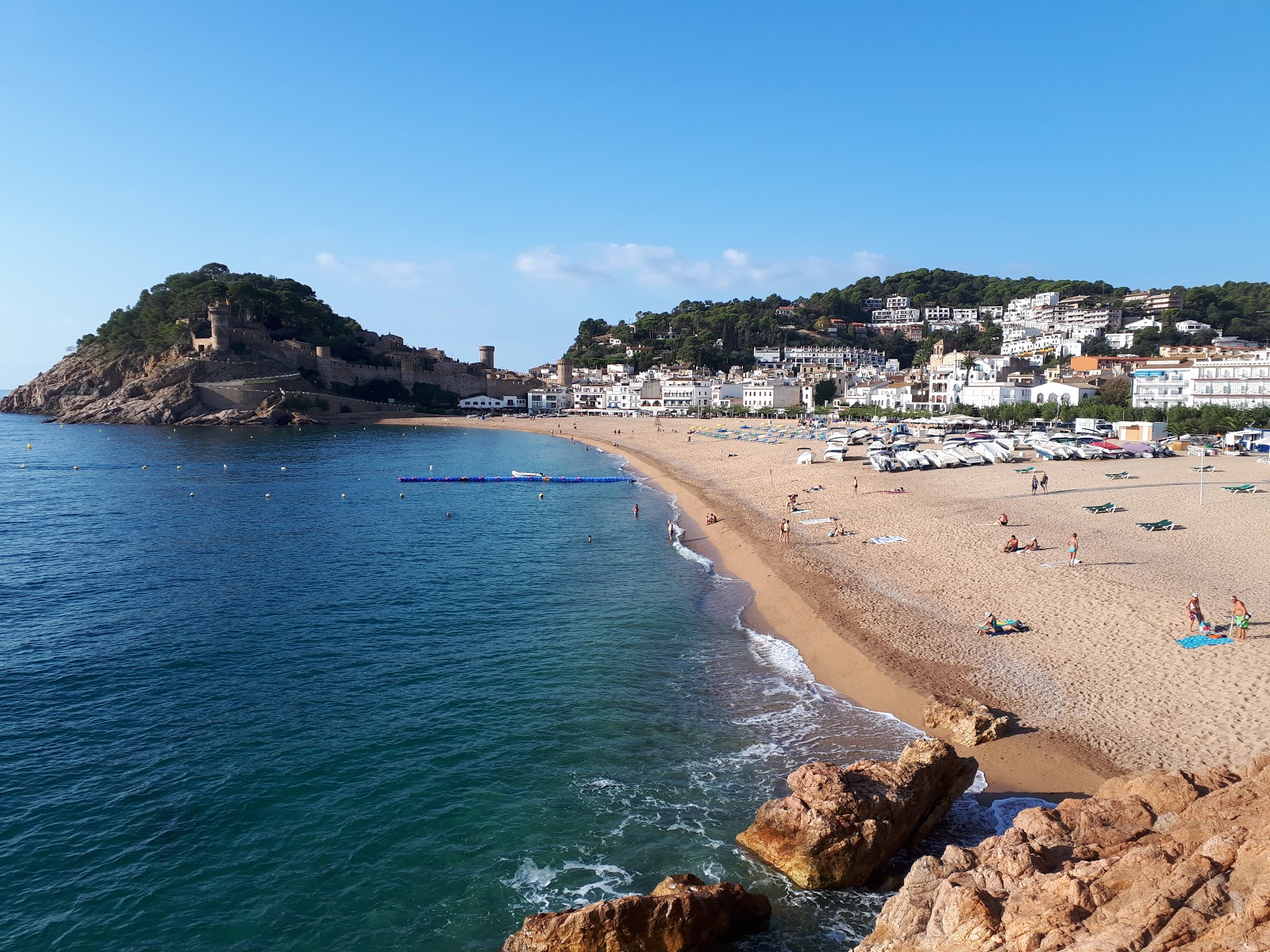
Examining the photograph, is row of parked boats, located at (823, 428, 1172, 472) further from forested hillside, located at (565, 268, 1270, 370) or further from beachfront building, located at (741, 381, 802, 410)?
forested hillside, located at (565, 268, 1270, 370)

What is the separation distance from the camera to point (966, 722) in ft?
38.2

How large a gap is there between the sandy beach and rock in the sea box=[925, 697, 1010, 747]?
0.19 m

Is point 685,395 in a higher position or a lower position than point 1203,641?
higher

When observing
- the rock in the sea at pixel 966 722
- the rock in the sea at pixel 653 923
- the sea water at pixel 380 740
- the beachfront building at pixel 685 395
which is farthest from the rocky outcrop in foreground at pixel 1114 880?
the beachfront building at pixel 685 395

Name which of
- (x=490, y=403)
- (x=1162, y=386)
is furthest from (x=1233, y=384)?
(x=490, y=403)

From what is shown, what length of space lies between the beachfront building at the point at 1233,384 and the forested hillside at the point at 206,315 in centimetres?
9650

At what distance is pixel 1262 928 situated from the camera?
4.67m

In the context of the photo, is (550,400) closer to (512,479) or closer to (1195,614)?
(512,479)

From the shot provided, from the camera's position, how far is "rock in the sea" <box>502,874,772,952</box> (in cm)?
735

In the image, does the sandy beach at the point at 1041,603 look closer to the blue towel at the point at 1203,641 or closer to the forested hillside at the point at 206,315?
the blue towel at the point at 1203,641

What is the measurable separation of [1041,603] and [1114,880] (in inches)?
496

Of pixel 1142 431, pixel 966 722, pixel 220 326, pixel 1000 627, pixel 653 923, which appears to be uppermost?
pixel 220 326

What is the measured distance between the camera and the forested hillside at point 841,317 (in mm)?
119688

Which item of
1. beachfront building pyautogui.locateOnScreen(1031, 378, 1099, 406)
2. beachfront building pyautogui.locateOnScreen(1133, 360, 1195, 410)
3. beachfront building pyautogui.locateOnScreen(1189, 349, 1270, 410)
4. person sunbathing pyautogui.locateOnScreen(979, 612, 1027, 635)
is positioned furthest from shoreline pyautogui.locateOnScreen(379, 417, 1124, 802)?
beachfront building pyautogui.locateOnScreen(1031, 378, 1099, 406)
